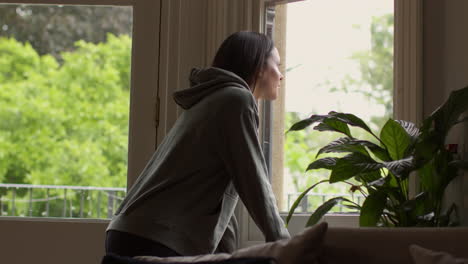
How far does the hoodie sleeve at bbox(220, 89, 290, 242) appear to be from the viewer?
1974 mm

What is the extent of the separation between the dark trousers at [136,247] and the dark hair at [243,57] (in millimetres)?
646

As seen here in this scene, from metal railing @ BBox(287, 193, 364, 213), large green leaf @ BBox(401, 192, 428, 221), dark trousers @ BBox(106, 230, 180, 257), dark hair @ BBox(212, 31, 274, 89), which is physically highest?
dark hair @ BBox(212, 31, 274, 89)

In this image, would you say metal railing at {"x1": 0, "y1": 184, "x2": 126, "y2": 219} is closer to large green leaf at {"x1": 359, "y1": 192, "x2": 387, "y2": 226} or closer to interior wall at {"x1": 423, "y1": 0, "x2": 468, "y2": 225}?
large green leaf at {"x1": 359, "y1": 192, "x2": 387, "y2": 226}

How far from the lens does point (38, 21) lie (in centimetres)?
324

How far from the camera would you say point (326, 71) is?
3.05 metres

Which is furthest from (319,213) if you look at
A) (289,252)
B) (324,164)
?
(289,252)

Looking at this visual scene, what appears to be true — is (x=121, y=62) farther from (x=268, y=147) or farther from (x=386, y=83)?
(x=386, y=83)

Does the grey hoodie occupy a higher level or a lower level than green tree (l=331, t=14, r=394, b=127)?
lower

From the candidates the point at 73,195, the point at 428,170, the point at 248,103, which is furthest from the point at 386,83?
the point at 73,195

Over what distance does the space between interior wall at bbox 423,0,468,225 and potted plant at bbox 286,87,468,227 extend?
8.8 inches

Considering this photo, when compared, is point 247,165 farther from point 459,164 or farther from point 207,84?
point 459,164

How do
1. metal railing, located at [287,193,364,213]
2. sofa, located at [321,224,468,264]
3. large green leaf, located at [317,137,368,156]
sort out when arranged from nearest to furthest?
sofa, located at [321,224,468,264]
large green leaf, located at [317,137,368,156]
metal railing, located at [287,193,364,213]

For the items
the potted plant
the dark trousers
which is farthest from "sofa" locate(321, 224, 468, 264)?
the dark trousers

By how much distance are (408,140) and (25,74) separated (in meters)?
1.84
